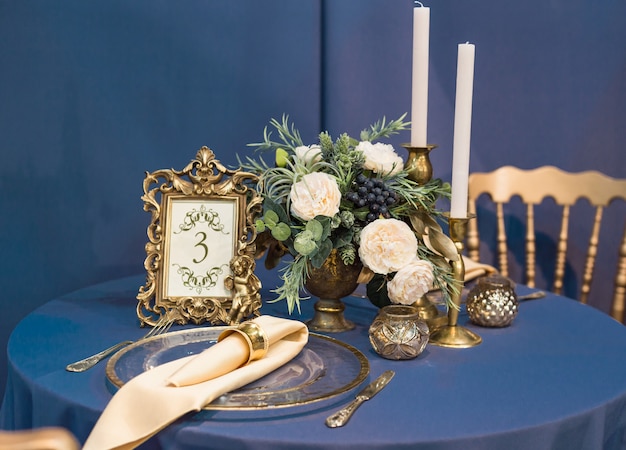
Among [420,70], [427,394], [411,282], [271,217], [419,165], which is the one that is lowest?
[427,394]

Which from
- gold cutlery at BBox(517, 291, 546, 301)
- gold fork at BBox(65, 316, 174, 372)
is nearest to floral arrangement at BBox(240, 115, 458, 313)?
gold fork at BBox(65, 316, 174, 372)

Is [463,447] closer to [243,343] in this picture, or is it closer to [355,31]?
[243,343]

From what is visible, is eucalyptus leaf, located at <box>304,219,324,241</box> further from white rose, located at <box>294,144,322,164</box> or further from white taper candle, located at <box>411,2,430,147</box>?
white taper candle, located at <box>411,2,430,147</box>

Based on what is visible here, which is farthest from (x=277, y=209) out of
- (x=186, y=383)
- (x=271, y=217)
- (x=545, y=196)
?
(x=545, y=196)

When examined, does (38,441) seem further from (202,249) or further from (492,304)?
(492,304)

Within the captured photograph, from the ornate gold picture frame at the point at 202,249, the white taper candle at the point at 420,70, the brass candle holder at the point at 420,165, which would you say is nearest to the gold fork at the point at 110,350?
the ornate gold picture frame at the point at 202,249

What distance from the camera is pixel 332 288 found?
1.42 metres

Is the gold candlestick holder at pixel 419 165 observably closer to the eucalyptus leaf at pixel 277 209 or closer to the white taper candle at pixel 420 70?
the white taper candle at pixel 420 70

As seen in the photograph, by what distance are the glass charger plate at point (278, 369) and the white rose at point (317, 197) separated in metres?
0.22

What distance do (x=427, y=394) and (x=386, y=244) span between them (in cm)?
29

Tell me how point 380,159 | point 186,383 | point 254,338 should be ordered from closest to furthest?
point 186,383, point 254,338, point 380,159

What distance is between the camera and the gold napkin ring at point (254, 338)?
1.17 metres

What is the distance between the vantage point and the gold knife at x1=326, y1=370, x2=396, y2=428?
1.01m

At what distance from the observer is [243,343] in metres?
1.17
